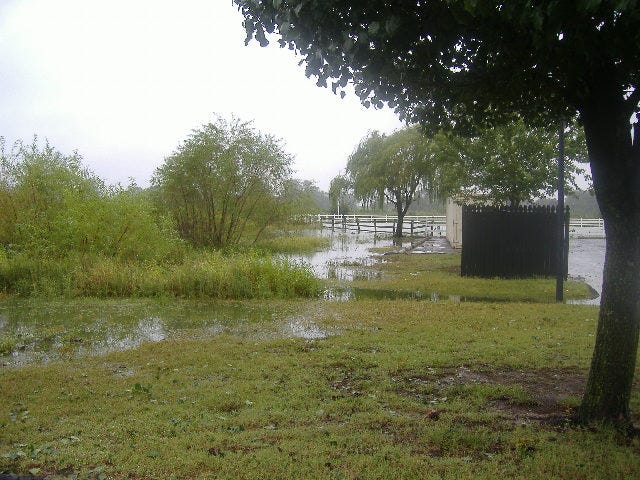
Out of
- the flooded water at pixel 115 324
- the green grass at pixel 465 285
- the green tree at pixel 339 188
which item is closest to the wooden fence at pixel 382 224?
the green tree at pixel 339 188

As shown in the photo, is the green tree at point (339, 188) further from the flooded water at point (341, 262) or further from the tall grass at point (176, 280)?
the tall grass at point (176, 280)

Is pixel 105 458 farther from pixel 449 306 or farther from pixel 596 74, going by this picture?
pixel 449 306

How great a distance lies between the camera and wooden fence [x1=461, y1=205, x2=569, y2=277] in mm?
17656

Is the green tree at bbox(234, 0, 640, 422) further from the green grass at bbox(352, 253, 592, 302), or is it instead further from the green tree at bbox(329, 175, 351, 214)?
the green tree at bbox(329, 175, 351, 214)

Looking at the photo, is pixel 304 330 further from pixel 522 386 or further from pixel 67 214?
pixel 67 214

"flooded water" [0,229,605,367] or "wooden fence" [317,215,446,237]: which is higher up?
"wooden fence" [317,215,446,237]

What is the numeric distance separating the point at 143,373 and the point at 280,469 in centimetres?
354

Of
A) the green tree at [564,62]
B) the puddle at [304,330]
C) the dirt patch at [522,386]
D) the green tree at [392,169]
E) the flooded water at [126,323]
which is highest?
the green tree at [392,169]

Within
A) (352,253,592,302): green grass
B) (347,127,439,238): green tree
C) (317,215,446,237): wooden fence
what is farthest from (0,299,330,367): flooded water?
(317,215,446,237): wooden fence

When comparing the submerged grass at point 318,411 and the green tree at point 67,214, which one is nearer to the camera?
the submerged grass at point 318,411

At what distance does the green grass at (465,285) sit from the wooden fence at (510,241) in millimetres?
419

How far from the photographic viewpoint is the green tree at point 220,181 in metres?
28.7

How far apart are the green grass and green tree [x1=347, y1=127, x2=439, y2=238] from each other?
20.8m

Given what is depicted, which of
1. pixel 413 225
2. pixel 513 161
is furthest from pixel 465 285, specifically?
pixel 413 225
